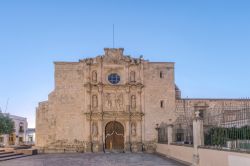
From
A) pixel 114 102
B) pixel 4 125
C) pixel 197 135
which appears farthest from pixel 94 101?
pixel 197 135

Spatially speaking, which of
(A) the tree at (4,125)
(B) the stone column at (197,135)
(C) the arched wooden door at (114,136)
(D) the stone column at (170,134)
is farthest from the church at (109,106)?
(B) the stone column at (197,135)

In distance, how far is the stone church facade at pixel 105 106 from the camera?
28984mm

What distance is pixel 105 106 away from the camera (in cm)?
2939

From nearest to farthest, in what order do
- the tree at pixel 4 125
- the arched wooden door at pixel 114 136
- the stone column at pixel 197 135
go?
the stone column at pixel 197 135, the arched wooden door at pixel 114 136, the tree at pixel 4 125

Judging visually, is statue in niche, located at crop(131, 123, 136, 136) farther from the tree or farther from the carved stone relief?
the tree

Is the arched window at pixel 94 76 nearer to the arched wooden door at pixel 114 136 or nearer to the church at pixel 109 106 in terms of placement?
the church at pixel 109 106

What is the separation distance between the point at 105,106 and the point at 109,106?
1.11ft

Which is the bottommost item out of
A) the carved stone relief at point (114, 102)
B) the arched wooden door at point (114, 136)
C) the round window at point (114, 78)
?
the arched wooden door at point (114, 136)

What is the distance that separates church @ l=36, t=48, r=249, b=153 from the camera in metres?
29.0

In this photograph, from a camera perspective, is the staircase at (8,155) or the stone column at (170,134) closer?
the staircase at (8,155)

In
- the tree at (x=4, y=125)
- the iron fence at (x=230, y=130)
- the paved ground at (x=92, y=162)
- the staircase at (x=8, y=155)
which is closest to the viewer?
the iron fence at (x=230, y=130)

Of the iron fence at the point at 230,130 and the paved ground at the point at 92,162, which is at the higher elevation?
the iron fence at the point at 230,130

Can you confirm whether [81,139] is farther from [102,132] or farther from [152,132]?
[152,132]

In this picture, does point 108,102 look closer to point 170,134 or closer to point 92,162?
point 170,134
